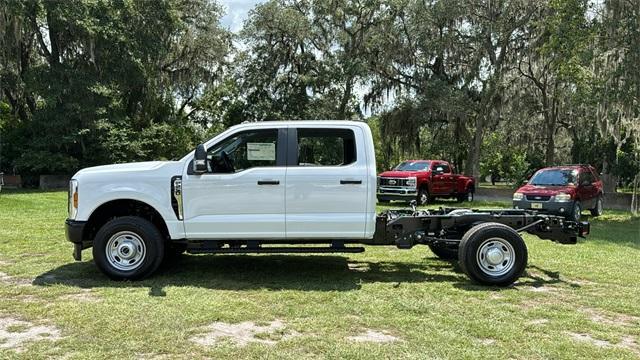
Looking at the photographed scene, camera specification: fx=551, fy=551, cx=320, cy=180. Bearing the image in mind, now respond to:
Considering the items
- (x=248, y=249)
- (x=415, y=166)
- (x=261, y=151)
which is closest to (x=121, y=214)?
(x=248, y=249)

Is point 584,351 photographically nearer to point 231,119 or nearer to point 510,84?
point 510,84

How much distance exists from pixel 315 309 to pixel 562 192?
11.9m

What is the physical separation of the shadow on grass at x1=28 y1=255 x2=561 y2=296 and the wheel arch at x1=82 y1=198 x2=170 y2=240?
0.61m

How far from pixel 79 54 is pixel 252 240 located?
26.6 m

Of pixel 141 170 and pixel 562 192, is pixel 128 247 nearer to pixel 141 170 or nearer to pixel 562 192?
pixel 141 170

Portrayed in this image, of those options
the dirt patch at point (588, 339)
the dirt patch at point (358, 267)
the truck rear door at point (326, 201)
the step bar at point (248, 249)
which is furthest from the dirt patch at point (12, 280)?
the dirt patch at point (588, 339)

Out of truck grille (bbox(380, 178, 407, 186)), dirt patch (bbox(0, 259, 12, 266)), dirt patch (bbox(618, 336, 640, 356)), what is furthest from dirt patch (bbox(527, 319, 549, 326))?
truck grille (bbox(380, 178, 407, 186))

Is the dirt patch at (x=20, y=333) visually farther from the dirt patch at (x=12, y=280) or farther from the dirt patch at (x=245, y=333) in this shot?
the dirt patch at (x=12, y=280)

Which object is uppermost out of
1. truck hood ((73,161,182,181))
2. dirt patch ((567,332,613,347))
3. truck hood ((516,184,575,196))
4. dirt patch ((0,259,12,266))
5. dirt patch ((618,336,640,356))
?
truck hood ((73,161,182,181))

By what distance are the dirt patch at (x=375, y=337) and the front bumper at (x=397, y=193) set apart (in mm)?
15487

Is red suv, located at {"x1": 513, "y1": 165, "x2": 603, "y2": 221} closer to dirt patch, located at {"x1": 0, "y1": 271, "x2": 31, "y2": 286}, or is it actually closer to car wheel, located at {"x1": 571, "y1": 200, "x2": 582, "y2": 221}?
car wheel, located at {"x1": 571, "y1": 200, "x2": 582, "y2": 221}

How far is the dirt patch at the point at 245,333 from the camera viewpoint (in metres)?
4.80

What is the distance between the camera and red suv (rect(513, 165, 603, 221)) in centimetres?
1529

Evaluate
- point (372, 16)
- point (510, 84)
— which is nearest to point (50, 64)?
point (372, 16)
